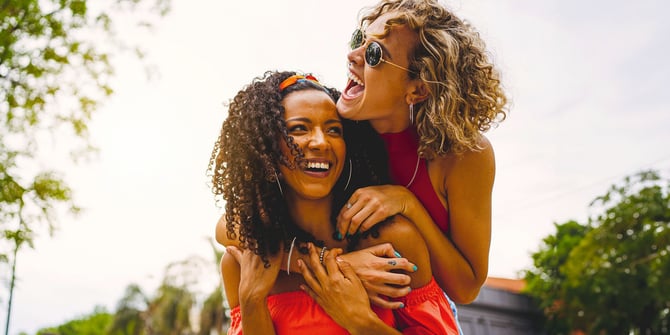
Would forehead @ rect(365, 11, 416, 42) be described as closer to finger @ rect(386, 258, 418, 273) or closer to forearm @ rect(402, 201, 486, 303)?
forearm @ rect(402, 201, 486, 303)

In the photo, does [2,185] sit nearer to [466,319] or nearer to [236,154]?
[236,154]

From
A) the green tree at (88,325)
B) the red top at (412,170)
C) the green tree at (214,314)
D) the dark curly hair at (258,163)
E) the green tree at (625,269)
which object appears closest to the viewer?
the dark curly hair at (258,163)

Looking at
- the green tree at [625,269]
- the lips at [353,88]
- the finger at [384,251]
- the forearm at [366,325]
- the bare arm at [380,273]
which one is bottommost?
the forearm at [366,325]

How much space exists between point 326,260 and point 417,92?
3.12 ft

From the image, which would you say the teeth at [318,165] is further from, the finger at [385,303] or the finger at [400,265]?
the finger at [385,303]

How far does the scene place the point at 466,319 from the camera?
71.6 ft

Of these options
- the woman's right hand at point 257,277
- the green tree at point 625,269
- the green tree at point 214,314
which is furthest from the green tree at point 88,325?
the woman's right hand at point 257,277

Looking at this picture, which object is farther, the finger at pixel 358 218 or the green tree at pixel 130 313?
the green tree at pixel 130 313

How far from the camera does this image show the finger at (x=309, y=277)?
2936 mm

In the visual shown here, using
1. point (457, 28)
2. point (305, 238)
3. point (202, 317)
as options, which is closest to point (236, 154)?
point (305, 238)

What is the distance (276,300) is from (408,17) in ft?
5.14

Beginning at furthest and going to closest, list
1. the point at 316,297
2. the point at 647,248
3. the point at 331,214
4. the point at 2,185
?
the point at 647,248, the point at 2,185, the point at 331,214, the point at 316,297

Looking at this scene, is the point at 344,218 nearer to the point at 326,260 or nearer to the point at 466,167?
the point at 326,260

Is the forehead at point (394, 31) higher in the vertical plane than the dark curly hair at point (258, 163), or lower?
higher
